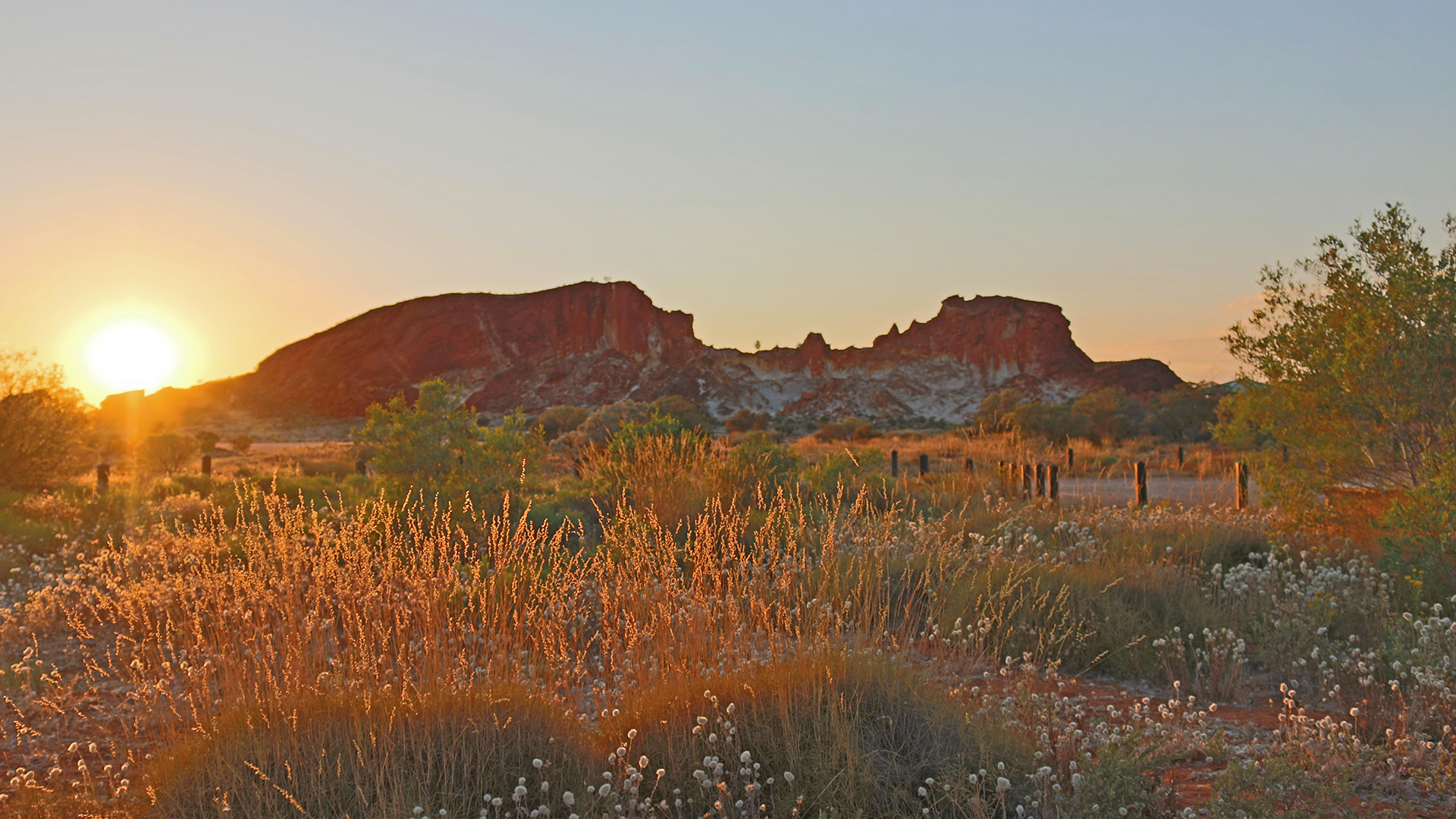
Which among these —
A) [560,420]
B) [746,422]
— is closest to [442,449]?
A: [560,420]

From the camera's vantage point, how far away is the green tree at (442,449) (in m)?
9.12

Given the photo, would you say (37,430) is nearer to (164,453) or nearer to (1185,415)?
(164,453)

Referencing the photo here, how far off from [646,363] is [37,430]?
61560mm

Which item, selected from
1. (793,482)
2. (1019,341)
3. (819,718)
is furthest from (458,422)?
(1019,341)

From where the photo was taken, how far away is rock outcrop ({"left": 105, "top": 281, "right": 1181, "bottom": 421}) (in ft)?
237

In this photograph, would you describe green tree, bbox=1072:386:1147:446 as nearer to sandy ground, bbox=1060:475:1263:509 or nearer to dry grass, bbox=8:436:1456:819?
sandy ground, bbox=1060:475:1263:509

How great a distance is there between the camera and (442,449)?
9.54 metres

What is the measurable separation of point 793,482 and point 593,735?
21.5 feet

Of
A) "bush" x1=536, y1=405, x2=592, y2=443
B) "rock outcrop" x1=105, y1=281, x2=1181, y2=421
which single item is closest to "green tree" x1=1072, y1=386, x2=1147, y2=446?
"bush" x1=536, y1=405, x2=592, y2=443

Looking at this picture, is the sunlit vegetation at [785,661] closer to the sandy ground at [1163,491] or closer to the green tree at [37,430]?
the sandy ground at [1163,491]

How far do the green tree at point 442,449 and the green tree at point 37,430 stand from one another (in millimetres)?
9503

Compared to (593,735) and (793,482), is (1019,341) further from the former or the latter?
(593,735)

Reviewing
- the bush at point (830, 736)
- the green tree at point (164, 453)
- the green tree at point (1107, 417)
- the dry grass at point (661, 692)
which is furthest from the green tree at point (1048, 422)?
the bush at point (830, 736)

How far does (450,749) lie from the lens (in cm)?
309
